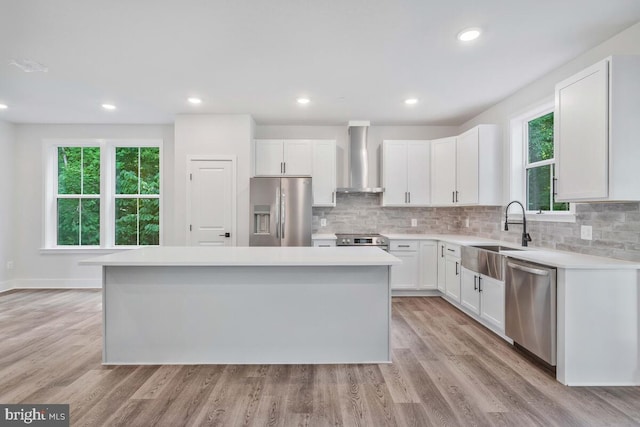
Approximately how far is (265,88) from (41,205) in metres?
4.47

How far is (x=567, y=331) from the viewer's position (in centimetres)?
234

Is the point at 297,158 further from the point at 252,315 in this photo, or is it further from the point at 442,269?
the point at 252,315

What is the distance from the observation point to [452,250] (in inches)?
168

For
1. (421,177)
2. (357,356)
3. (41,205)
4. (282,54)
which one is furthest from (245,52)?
(41,205)

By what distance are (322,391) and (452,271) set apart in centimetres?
266

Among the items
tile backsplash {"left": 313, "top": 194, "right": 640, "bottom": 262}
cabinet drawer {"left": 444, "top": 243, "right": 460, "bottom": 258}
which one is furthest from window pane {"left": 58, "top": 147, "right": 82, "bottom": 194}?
cabinet drawer {"left": 444, "top": 243, "right": 460, "bottom": 258}

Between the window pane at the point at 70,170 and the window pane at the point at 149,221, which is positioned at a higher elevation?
the window pane at the point at 70,170

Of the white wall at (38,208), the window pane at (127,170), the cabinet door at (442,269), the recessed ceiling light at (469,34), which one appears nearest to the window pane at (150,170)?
the window pane at (127,170)

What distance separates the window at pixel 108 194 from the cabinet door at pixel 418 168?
4079 mm

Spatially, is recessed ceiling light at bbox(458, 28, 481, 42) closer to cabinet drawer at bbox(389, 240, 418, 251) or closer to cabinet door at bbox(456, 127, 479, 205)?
cabinet door at bbox(456, 127, 479, 205)

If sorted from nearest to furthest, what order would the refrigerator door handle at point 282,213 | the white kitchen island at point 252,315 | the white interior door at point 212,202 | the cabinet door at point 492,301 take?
the white kitchen island at point 252,315, the cabinet door at point 492,301, the refrigerator door handle at point 282,213, the white interior door at point 212,202

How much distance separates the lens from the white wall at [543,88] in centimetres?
250

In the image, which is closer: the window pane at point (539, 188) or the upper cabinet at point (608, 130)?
the upper cabinet at point (608, 130)

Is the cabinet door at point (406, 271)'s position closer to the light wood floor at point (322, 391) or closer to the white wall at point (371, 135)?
the white wall at point (371, 135)
